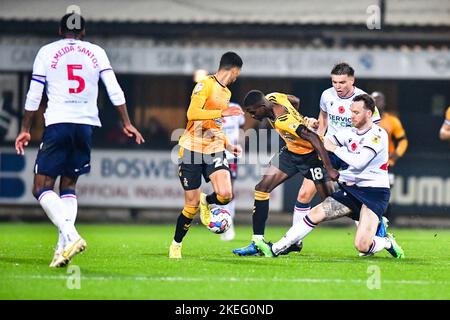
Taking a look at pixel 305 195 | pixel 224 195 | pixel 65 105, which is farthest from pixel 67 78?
pixel 305 195

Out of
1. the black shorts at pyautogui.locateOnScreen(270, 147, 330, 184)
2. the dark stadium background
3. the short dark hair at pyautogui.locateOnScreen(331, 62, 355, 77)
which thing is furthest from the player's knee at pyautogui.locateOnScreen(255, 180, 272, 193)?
the dark stadium background

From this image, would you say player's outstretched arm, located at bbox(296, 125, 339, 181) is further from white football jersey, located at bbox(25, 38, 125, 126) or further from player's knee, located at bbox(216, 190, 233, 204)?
white football jersey, located at bbox(25, 38, 125, 126)

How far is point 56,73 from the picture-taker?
451 inches

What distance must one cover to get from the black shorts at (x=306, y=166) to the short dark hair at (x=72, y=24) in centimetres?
351

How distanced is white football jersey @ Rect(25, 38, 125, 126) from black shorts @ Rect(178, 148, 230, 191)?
1815 mm

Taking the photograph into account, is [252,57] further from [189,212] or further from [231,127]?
[189,212]

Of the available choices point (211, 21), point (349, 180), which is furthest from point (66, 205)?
point (211, 21)

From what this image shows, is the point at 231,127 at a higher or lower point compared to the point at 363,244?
higher

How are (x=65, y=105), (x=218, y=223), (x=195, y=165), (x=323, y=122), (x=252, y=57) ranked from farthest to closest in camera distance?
(x=252, y=57)
(x=323, y=122)
(x=218, y=223)
(x=195, y=165)
(x=65, y=105)

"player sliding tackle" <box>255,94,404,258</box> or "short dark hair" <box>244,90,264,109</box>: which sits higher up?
"short dark hair" <box>244,90,264,109</box>

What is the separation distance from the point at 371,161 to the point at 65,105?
3589 millimetres

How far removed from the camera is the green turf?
9.59 meters

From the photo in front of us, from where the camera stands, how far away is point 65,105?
11.4 metres

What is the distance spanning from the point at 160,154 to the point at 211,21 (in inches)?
143
